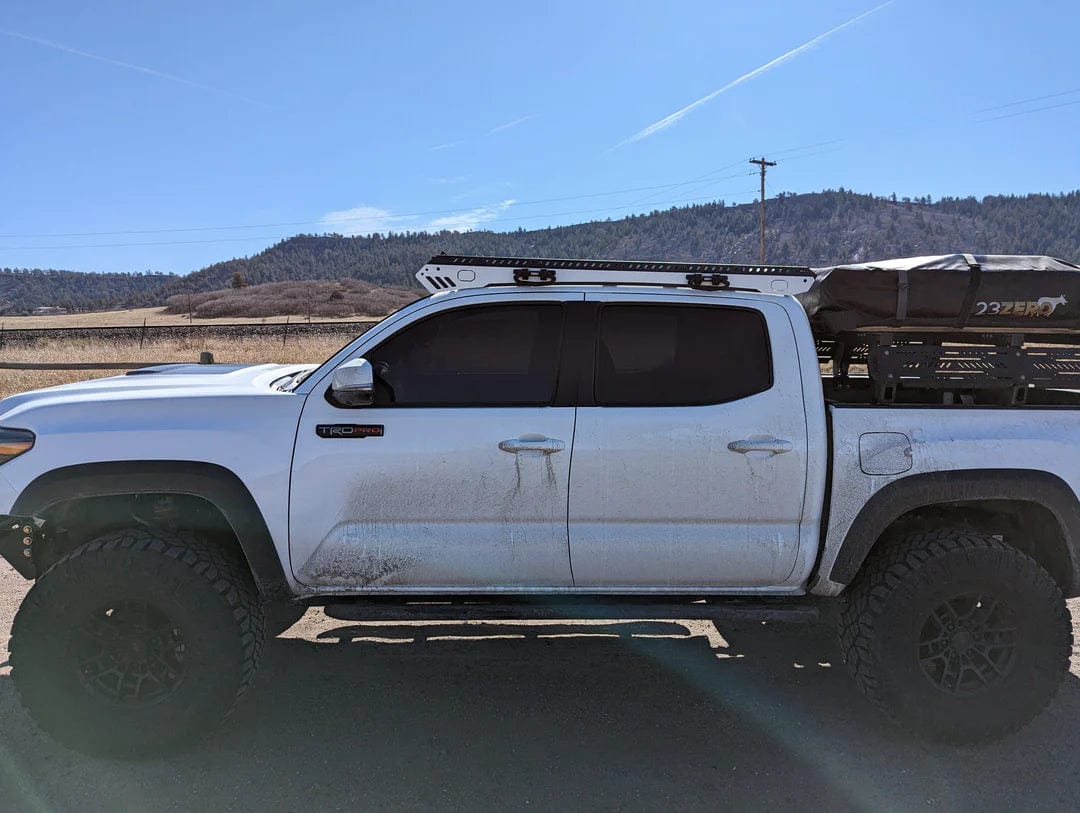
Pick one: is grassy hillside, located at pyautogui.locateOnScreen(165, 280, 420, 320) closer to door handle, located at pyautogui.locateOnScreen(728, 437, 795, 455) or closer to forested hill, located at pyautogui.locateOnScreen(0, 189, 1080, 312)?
forested hill, located at pyautogui.locateOnScreen(0, 189, 1080, 312)

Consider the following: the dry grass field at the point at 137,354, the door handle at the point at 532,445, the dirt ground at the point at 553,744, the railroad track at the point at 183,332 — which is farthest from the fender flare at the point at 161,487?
the railroad track at the point at 183,332

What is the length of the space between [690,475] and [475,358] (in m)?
1.07

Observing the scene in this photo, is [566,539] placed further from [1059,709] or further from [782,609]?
[1059,709]

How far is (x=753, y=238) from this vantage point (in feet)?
538

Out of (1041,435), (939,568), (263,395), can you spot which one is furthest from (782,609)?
(263,395)

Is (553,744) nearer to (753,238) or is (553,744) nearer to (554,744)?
(554,744)

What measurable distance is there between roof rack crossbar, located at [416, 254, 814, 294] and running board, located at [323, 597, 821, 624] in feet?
4.53

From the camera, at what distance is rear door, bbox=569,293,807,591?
3080 millimetres

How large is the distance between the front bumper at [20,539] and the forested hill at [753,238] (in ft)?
448

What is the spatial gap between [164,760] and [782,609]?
2.63m

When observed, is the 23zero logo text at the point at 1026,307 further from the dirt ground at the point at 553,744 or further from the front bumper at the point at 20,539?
the front bumper at the point at 20,539

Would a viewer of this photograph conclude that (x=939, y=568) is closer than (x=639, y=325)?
Yes

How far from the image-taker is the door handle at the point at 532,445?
3.06m

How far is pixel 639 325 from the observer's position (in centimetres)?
333
